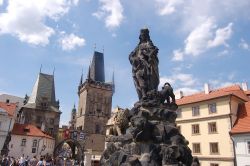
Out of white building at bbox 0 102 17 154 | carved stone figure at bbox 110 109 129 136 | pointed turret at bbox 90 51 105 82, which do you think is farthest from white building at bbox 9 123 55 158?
carved stone figure at bbox 110 109 129 136

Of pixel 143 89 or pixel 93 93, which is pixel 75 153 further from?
pixel 143 89

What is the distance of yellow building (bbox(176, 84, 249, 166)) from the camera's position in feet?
87.3

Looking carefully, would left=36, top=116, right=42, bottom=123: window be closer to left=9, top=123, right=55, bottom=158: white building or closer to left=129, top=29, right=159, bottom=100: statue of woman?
left=9, top=123, right=55, bottom=158: white building

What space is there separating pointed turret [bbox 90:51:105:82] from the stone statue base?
63152 millimetres

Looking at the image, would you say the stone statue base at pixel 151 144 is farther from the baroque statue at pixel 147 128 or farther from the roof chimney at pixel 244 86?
the roof chimney at pixel 244 86

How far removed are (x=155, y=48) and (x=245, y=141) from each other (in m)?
18.6

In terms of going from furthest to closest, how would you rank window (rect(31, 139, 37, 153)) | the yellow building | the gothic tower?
the gothic tower
window (rect(31, 139, 37, 153))
the yellow building

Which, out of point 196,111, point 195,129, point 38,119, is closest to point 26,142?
point 38,119

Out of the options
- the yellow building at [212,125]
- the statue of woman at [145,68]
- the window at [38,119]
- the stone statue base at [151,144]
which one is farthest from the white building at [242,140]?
the window at [38,119]

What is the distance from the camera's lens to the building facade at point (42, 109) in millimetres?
59969

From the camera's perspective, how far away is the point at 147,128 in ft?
28.0

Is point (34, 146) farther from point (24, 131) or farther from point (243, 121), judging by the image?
point (243, 121)

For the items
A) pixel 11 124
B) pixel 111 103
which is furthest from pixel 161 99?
pixel 111 103

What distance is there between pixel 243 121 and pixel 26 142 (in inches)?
1269
